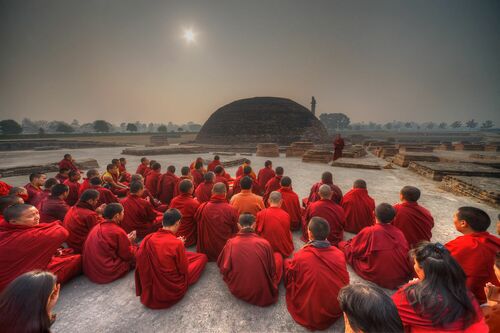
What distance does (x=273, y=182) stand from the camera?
5.91 metres

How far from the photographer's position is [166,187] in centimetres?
593

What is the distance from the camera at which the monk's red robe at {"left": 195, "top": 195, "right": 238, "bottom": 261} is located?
3.55m

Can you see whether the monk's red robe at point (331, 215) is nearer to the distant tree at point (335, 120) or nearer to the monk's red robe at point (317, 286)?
the monk's red robe at point (317, 286)

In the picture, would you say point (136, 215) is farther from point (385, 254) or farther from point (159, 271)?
point (385, 254)

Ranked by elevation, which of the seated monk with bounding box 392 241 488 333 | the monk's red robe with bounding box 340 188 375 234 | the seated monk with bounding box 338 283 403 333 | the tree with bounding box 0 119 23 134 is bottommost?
the monk's red robe with bounding box 340 188 375 234

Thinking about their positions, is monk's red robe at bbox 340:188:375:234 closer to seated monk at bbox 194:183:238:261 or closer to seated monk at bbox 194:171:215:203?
seated monk at bbox 194:183:238:261

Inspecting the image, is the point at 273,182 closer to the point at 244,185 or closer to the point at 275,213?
the point at 244,185

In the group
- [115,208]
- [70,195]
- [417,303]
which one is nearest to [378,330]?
[417,303]

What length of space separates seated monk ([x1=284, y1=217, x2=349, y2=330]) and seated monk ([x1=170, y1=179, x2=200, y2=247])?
230cm

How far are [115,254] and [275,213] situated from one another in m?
2.50

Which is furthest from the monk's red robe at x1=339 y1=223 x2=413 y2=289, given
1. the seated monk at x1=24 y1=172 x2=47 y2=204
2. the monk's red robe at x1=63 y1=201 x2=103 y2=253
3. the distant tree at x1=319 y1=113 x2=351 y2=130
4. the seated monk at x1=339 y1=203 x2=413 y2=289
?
the distant tree at x1=319 y1=113 x2=351 y2=130

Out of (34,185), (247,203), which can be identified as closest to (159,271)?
(247,203)

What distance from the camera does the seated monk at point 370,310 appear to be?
1.10 meters

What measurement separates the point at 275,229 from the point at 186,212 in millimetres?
1767
